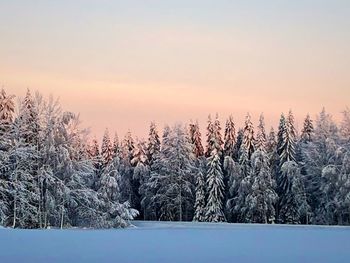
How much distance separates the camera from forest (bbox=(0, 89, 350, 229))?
4450cm

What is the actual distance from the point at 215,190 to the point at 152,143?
1349 cm

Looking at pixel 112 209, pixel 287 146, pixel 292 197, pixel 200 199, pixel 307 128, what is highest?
pixel 307 128

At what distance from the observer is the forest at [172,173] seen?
44.5 meters

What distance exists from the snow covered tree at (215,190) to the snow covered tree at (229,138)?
3944 mm

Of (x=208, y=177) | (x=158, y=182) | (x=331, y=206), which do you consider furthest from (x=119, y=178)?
(x=331, y=206)

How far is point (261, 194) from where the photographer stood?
179ft

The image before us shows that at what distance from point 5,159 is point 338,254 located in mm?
33914

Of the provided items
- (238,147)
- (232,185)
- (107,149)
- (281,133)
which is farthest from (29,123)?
(281,133)

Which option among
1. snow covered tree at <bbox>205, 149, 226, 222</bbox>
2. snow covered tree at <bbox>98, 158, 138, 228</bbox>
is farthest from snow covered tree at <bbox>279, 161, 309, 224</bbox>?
snow covered tree at <bbox>98, 158, 138, 228</bbox>

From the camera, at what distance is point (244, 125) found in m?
60.5

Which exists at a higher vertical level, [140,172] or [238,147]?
[238,147]

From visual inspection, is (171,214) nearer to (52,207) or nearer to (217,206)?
(217,206)

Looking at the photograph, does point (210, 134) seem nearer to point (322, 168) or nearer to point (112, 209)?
point (322, 168)

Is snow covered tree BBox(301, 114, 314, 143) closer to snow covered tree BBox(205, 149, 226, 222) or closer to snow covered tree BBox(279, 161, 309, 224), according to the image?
snow covered tree BBox(279, 161, 309, 224)
